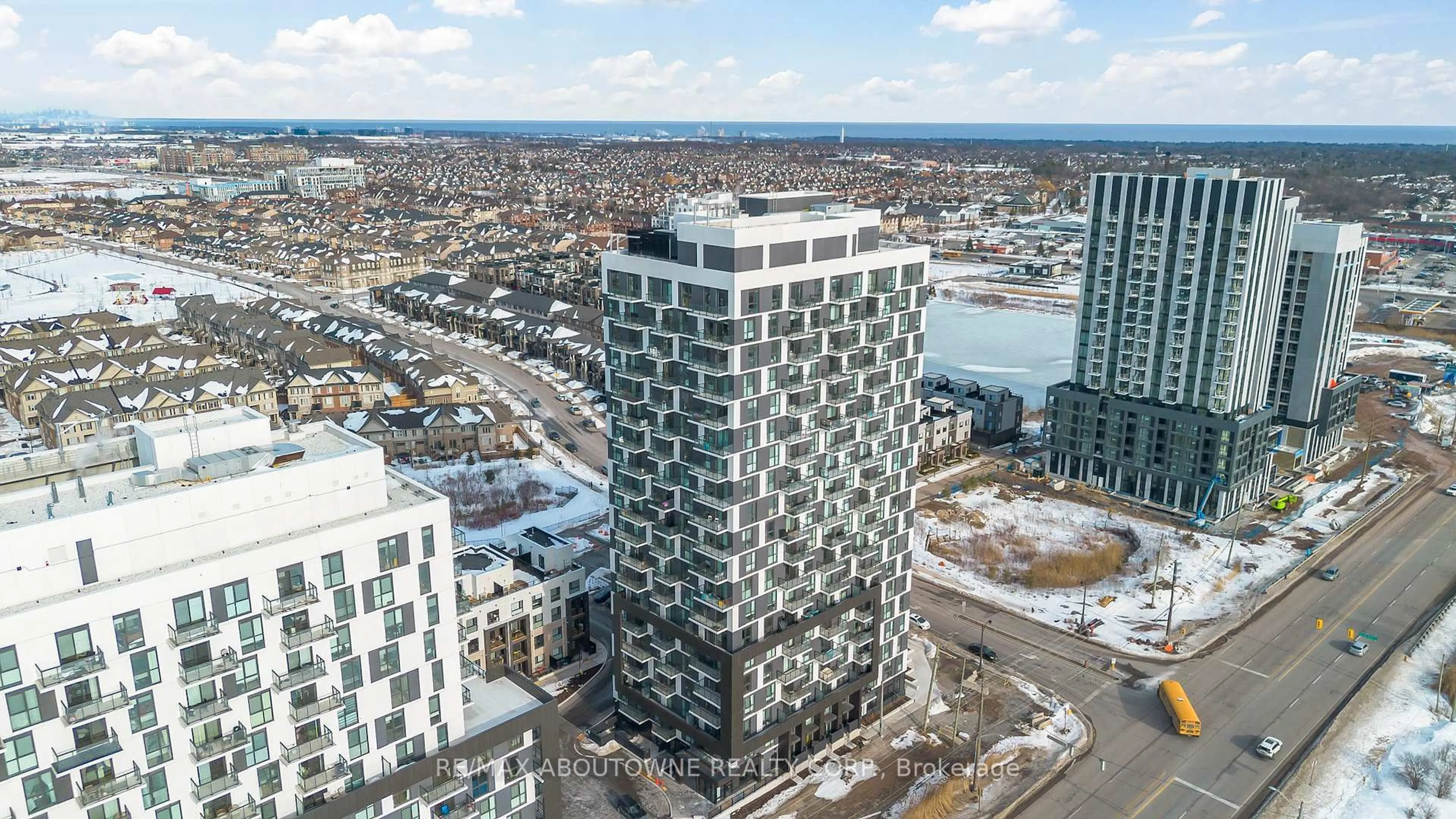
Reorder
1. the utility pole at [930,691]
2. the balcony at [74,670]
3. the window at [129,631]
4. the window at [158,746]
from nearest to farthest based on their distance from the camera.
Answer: the balcony at [74,670] → the window at [129,631] → the window at [158,746] → the utility pole at [930,691]

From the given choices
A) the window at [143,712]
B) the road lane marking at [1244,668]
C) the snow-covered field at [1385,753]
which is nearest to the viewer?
the window at [143,712]

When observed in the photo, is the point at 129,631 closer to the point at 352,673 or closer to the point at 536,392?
the point at 352,673

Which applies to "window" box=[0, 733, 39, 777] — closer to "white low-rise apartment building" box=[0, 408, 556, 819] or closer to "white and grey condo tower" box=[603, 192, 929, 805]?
"white low-rise apartment building" box=[0, 408, 556, 819]

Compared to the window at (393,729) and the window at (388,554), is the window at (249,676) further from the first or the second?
the window at (393,729)

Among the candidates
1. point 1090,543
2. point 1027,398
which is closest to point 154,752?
point 1090,543

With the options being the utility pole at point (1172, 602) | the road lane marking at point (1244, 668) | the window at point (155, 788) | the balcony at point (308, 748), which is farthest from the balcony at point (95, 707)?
the road lane marking at point (1244, 668)

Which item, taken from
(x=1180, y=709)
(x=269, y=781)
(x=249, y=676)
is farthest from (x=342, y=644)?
(x=1180, y=709)

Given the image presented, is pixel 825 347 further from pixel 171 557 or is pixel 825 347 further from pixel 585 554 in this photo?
pixel 585 554
